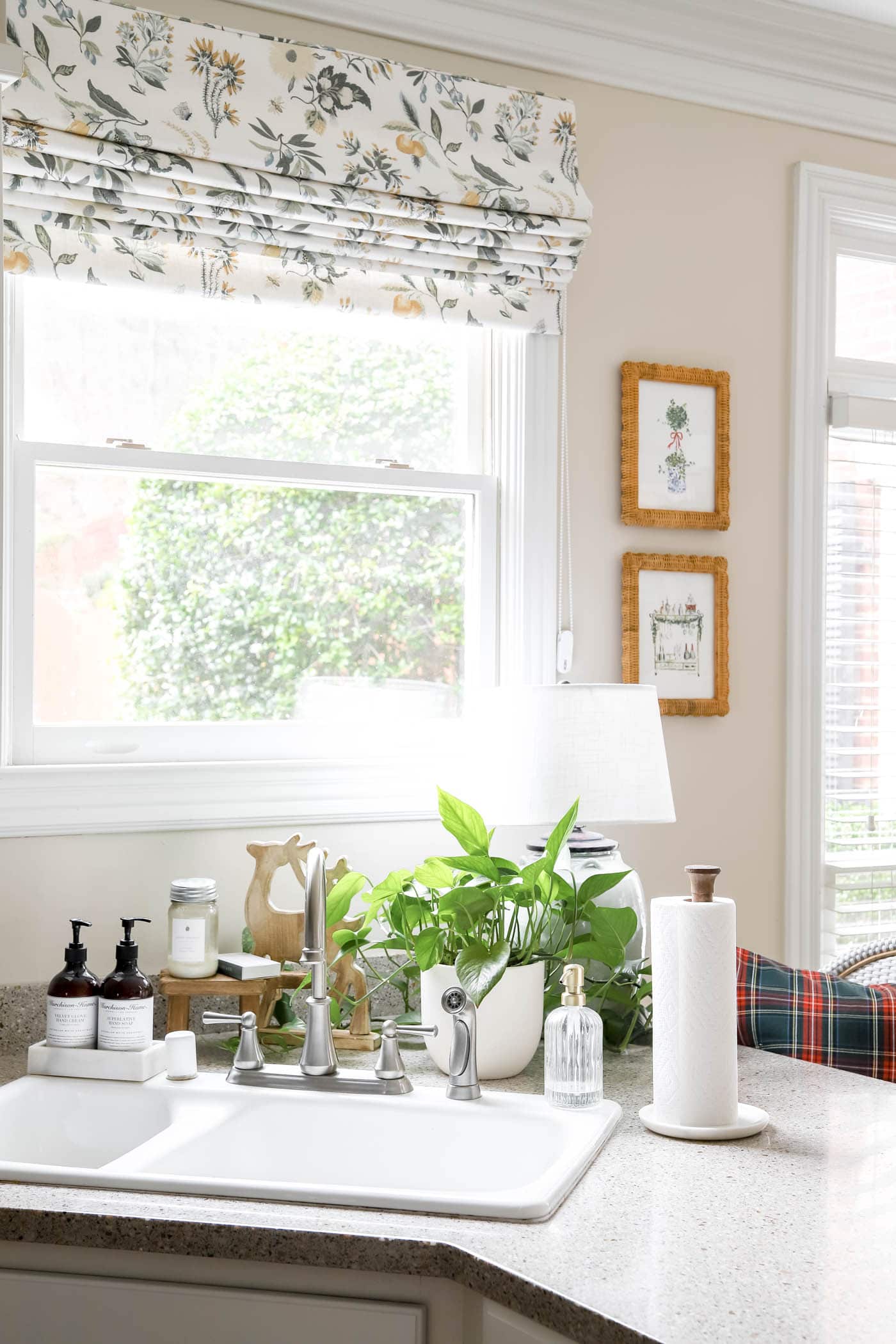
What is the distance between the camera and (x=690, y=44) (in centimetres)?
250

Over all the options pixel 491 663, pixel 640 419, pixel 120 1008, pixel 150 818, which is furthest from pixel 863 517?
pixel 120 1008

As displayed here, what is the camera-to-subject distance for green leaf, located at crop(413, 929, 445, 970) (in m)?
1.69

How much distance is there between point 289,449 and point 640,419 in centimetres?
68

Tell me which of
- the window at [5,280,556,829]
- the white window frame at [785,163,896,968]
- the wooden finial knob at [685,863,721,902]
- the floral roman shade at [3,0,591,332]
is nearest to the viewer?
the wooden finial knob at [685,863,721,902]

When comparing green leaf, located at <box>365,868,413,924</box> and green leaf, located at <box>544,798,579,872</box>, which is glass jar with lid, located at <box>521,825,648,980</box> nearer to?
green leaf, located at <box>544,798,579,872</box>

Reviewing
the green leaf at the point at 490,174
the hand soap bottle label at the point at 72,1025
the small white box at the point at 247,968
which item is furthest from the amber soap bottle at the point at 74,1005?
the green leaf at the point at 490,174

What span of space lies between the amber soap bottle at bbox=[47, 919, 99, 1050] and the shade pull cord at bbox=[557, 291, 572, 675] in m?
1.04

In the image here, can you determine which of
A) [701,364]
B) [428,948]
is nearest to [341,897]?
[428,948]

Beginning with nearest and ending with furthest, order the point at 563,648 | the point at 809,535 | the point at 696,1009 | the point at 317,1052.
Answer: the point at 696,1009, the point at 317,1052, the point at 563,648, the point at 809,535

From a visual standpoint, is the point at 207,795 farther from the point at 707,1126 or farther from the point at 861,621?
the point at 861,621

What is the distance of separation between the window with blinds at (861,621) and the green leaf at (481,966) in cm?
130

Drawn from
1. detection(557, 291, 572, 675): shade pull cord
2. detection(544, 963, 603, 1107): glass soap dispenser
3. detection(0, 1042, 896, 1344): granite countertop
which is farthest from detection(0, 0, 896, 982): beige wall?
detection(0, 1042, 896, 1344): granite countertop

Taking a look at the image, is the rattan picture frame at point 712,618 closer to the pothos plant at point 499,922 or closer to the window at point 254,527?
the window at point 254,527

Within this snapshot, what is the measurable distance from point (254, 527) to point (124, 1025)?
0.88 m
